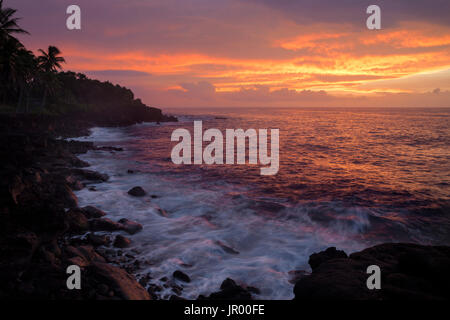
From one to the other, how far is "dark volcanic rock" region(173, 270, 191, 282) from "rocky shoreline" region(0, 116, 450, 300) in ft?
0.09

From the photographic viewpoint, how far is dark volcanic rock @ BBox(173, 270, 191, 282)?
22.9 ft

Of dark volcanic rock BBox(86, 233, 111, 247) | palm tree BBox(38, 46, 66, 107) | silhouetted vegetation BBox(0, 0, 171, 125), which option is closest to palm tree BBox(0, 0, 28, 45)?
silhouetted vegetation BBox(0, 0, 171, 125)

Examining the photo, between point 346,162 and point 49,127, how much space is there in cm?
3525

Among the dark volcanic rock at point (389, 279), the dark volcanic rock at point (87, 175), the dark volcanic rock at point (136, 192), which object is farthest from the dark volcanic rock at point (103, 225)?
the dark volcanic rock at point (87, 175)

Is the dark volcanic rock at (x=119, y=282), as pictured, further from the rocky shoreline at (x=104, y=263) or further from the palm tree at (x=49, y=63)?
the palm tree at (x=49, y=63)

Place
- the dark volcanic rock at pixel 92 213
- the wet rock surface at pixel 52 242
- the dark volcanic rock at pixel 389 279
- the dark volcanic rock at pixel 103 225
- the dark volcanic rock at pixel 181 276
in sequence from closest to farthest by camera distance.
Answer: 1. the dark volcanic rock at pixel 389 279
2. the wet rock surface at pixel 52 242
3. the dark volcanic rock at pixel 181 276
4. the dark volcanic rock at pixel 103 225
5. the dark volcanic rock at pixel 92 213

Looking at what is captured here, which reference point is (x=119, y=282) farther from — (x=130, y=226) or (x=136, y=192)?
(x=136, y=192)

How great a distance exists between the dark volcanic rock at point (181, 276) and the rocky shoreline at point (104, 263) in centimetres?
3

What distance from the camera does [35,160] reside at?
1625 centimetres

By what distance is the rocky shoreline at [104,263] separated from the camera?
5.12 m

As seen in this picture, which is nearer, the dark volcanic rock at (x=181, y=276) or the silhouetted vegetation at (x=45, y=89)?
the dark volcanic rock at (x=181, y=276)

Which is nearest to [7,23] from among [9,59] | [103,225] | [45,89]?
[9,59]

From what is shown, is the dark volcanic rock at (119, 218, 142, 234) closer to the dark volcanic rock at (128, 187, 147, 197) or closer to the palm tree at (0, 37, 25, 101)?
the dark volcanic rock at (128, 187, 147, 197)

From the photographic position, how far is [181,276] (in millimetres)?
6996
